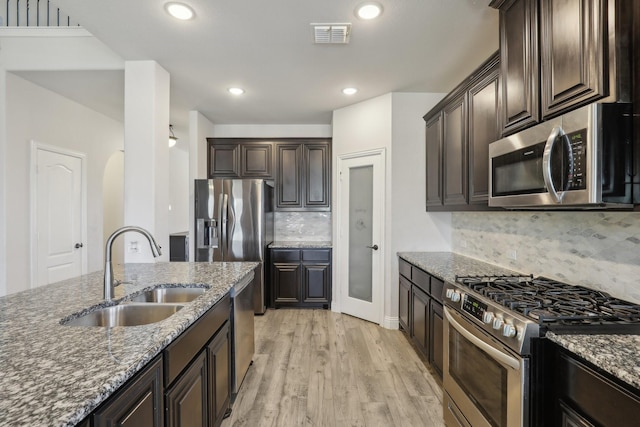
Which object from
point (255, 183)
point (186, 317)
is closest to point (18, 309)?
point (186, 317)

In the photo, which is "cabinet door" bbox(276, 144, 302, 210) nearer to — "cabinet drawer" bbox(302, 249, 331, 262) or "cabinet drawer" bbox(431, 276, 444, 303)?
"cabinet drawer" bbox(302, 249, 331, 262)

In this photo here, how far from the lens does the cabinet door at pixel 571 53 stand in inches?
47.6

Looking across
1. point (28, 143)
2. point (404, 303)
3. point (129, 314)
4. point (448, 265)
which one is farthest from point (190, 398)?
point (28, 143)

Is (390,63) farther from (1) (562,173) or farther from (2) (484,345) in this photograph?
(2) (484,345)

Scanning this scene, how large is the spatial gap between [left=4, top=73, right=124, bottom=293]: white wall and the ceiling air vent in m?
3.15

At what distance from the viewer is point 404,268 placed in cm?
332

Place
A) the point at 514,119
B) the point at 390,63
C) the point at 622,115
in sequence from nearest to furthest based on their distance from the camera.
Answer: the point at 622,115 → the point at 514,119 → the point at 390,63

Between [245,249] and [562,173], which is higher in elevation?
[562,173]

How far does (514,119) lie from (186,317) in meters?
1.94

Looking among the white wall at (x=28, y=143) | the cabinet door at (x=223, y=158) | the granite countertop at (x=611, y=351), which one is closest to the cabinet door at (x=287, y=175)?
the cabinet door at (x=223, y=158)

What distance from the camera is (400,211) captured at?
3615 mm

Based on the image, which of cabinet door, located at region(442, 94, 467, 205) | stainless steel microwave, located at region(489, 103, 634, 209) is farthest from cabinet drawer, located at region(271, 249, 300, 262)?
stainless steel microwave, located at region(489, 103, 634, 209)

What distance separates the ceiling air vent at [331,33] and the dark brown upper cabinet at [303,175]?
226 cm

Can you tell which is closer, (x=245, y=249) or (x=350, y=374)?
(x=350, y=374)
